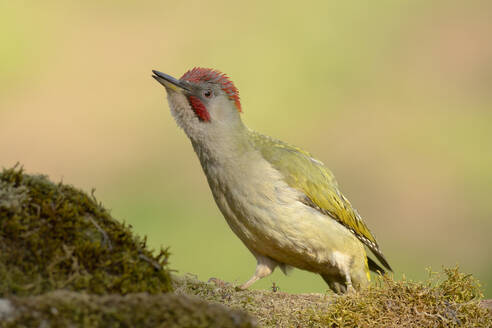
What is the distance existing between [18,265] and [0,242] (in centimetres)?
15

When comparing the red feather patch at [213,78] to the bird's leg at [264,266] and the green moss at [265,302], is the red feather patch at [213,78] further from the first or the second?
the green moss at [265,302]

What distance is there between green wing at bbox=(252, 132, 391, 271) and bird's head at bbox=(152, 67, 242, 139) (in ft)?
1.48

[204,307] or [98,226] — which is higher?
[98,226]

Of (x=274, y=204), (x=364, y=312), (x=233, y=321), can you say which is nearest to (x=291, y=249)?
(x=274, y=204)

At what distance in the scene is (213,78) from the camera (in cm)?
601

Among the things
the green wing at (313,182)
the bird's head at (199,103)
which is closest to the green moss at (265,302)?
the green wing at (313,182)

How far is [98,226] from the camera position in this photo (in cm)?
310

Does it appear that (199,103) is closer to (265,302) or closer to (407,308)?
(265,302)

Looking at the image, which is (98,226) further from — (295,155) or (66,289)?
(295,155)

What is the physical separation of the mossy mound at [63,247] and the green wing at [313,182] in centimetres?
302

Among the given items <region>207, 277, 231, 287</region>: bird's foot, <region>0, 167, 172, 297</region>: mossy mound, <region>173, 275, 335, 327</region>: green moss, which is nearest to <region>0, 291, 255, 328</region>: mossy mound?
<region>0, 167, 172, 297</region>: mossy mound

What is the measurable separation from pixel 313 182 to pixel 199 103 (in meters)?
1.39

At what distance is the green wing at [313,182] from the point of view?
6012mm

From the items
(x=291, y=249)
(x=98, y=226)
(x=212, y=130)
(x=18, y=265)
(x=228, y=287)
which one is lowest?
(x=18, y=265)
